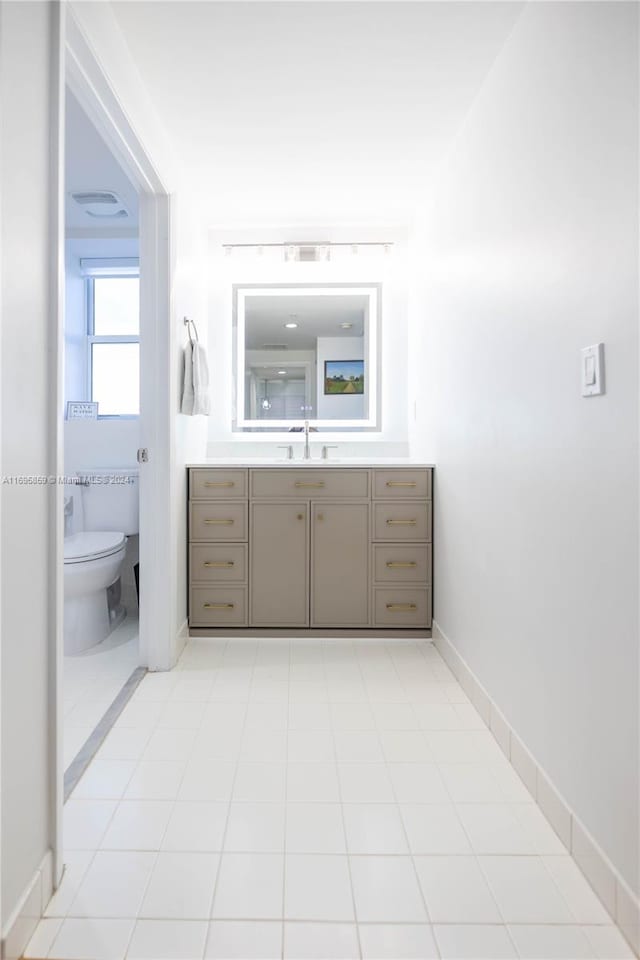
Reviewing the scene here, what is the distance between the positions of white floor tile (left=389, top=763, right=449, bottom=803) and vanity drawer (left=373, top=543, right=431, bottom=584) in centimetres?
121

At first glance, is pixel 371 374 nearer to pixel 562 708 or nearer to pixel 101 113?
pixel 101 113

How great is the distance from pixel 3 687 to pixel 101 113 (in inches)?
69.2

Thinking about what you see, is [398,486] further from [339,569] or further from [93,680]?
[93,680]

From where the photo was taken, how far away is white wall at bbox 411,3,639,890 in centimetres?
116

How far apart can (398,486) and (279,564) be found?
730mm

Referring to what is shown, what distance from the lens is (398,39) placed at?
1817 millimetres

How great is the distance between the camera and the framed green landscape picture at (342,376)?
11.4ft

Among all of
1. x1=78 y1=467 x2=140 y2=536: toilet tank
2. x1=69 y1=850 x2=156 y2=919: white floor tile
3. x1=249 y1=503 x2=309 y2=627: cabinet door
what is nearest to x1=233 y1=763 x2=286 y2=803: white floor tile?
x1=69 y1=850 x2=156 y2=919: white floor tile

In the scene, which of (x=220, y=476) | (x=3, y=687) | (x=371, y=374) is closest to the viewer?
(x=3, y=687)

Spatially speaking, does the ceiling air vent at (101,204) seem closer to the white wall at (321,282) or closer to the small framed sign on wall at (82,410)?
the white wall at (321,282)

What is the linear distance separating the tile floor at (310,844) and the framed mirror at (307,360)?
1.80 meters

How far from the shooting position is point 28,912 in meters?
1.11

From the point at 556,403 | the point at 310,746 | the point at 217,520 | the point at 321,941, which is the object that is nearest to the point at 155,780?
the point at 310,746

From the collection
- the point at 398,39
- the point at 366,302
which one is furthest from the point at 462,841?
the point at 366,302
